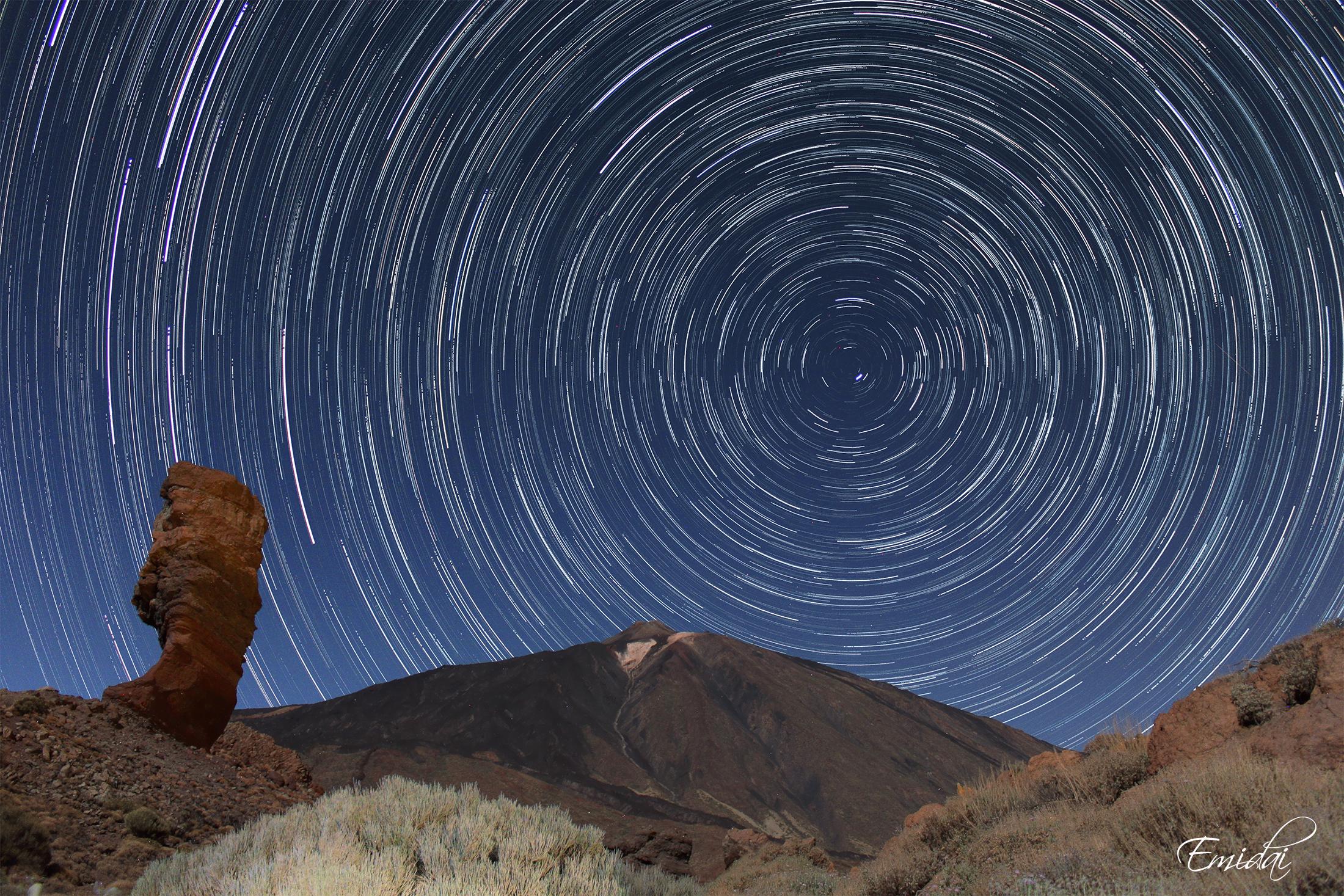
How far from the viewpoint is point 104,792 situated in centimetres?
1201

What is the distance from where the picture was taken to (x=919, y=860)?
25.1ft

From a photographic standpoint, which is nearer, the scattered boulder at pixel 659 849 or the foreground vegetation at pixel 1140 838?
the foreground vegetation at pixel 1140 838

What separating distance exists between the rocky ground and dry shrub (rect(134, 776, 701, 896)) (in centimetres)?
229

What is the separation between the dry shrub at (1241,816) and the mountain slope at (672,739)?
52011 mm

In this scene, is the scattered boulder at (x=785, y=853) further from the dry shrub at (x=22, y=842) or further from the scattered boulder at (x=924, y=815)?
the dry shrub at (x=22, y=842)

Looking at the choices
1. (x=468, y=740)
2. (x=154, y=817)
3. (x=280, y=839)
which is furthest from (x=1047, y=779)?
(x=468, y=740)

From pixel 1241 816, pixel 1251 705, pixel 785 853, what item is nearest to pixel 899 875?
pixel 1241 816

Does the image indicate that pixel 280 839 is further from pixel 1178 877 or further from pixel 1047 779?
pixel 1047 779

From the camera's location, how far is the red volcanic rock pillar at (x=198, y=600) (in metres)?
17.2

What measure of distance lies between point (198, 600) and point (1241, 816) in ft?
70.4

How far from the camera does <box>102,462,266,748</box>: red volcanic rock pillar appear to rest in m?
17.2

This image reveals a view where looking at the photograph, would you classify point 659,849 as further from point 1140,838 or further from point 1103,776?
point 1140,838

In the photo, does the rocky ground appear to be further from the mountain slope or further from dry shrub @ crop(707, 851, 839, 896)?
the mountain slope
